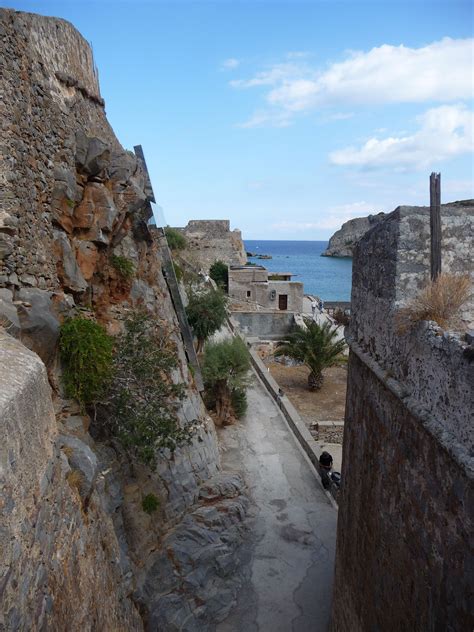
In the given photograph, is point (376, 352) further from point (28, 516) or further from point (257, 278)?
point (257, 278)

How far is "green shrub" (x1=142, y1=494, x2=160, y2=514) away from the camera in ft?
28.1

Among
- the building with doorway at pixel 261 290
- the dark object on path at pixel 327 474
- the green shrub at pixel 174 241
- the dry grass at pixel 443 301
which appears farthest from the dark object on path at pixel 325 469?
the building with doorway at pixel 261 290

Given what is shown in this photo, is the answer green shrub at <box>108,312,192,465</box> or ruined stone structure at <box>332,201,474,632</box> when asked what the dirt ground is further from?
ruined stone structure at <box>332,201,474,632</box>

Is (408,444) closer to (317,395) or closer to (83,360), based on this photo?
(83,360)

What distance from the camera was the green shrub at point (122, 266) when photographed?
934cm

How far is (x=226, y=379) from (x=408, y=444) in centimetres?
1172

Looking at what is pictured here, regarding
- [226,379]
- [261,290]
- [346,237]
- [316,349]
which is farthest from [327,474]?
[346,237]

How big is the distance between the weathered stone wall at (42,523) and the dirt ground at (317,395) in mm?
11393

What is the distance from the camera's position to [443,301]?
365cm

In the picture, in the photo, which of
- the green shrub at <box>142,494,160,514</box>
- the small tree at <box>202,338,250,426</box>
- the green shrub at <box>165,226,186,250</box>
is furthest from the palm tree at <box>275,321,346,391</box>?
the green shrub at <box>142,494,160,514</box>

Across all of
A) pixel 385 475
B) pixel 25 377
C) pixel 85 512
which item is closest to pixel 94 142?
pixel 25 377

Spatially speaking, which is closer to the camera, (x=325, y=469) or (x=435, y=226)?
(x=435, y=226)

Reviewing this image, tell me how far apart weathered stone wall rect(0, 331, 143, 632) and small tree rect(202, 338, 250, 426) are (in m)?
9.27

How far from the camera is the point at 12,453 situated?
3498 millimetres
